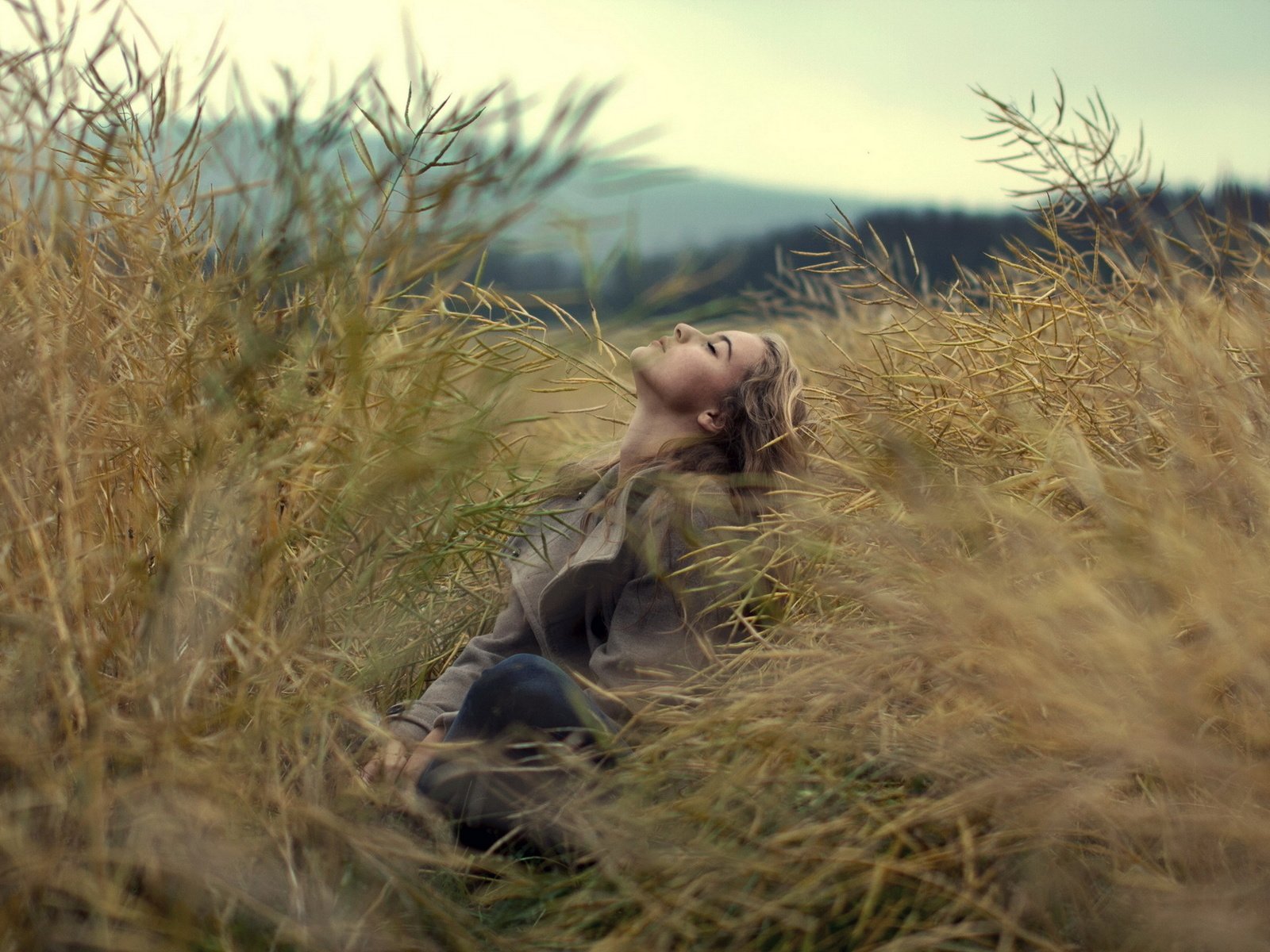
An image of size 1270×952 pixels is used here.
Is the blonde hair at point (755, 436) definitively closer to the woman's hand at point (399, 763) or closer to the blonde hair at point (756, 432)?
the blonde hair at point (756, 432)

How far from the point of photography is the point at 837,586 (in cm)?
104

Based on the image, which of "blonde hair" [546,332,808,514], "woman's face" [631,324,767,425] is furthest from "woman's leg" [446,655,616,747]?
"woman's face" [631,324,767,425]

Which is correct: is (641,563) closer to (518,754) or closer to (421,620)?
(518,754)

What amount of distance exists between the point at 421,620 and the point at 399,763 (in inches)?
5.4

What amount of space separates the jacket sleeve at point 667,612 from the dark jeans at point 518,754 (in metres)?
0.21

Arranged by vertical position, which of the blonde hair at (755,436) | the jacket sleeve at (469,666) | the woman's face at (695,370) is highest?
the woman's face at (695,370)

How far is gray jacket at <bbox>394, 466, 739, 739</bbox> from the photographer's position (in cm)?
154

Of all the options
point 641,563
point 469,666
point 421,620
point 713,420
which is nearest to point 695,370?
point 713,420

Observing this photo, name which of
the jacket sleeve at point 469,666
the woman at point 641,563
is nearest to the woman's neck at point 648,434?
the woman at point 641,563

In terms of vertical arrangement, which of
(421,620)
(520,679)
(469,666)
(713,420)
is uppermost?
(713,420)

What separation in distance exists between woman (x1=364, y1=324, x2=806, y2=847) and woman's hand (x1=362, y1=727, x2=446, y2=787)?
2.8 inches

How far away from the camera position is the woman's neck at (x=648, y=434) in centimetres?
177

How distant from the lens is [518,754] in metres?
1.33

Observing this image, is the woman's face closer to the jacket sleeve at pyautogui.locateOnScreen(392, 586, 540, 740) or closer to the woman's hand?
the jacket sleeve at pyautogui.locateOnScreen(392, 586, 540, 740)
